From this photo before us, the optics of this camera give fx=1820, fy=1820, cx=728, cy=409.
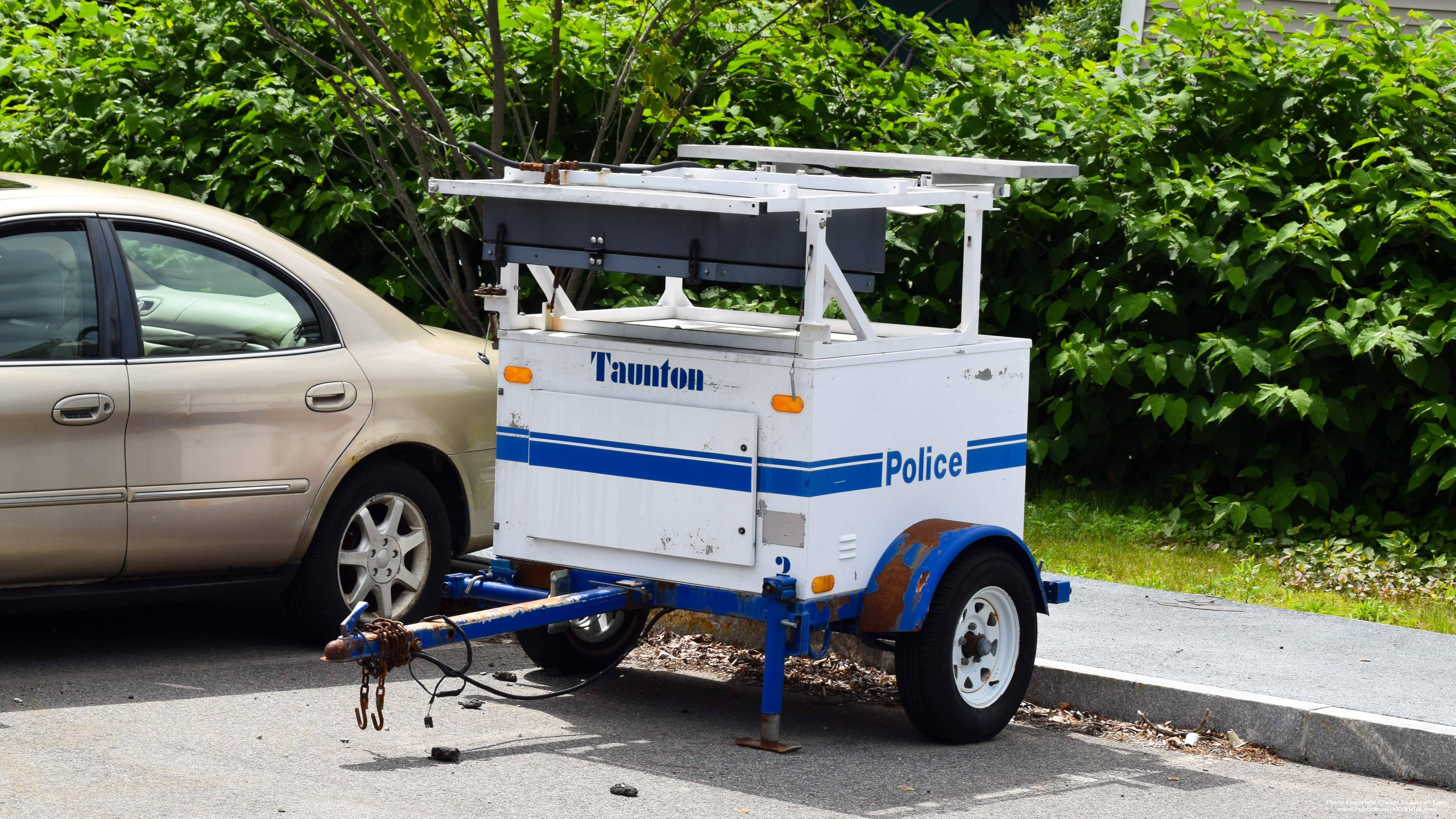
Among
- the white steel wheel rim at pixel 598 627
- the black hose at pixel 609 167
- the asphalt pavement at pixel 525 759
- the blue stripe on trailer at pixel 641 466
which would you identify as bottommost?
the asphalt pavement at pixel 525 759

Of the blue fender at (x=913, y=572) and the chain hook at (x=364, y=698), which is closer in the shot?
the chain hook at (x=364, y=698)

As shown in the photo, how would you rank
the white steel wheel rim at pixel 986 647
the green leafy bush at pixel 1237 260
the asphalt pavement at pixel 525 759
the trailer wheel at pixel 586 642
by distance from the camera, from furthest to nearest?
1. the green leafy bush at pixel 1237 260
2. the trailer wheel at pixel 586 642
3. the white steel wheel rim at pixel 986 647
4. the asphalt pavement at pixel 525 759

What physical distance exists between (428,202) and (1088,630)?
14.4 ft

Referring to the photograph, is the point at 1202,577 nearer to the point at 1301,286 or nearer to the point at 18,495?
the point at 1301,286

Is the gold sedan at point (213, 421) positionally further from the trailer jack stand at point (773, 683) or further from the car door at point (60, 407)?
the trailer jack stand at point (773, 683)

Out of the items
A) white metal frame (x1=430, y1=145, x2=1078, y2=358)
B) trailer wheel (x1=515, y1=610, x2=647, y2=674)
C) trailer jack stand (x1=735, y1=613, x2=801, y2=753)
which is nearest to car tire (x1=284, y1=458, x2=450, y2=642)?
trailer wheel (x1=515, y1=610, x2=647, y2=674)

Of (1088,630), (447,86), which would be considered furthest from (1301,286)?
(447,86)

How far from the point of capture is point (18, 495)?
595 centimetres

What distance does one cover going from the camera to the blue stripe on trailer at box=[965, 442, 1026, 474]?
6176mm

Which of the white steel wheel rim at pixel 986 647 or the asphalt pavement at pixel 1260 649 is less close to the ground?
the white steel wheel rim at pixel 986 647

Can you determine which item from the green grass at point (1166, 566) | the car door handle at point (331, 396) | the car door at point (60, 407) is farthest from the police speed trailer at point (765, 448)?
the green grass at point (1166, 566)

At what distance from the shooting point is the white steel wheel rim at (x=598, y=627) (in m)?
6.71

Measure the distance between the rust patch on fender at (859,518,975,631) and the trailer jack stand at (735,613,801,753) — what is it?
0.96ft

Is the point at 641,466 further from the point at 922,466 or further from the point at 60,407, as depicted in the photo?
the point at 60,407
